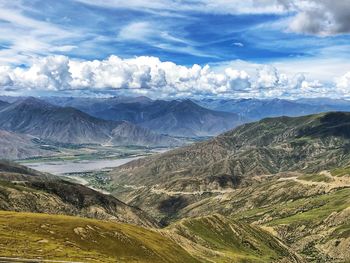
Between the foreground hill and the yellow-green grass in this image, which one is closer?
the foreground hill

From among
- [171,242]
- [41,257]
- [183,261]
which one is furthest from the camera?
[171,242]

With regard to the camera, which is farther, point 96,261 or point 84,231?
point 84,231

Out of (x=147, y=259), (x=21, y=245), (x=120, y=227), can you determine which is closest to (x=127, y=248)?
(x=147, y=259)

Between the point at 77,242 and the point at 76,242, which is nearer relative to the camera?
the point at 76,242

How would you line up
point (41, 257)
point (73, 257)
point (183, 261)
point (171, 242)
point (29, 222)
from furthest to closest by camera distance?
point (171, 242) → point (183, 261) → point (29, 222) → point (73, 257) → point (41, 257)

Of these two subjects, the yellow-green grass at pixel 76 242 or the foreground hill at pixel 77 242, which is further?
the yellow-green grass at pixel 76 242

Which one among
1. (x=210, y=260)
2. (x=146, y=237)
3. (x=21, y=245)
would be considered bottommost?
(x=210, y=260)

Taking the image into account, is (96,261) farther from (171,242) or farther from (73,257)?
(171,242)

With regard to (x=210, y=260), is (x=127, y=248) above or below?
above
